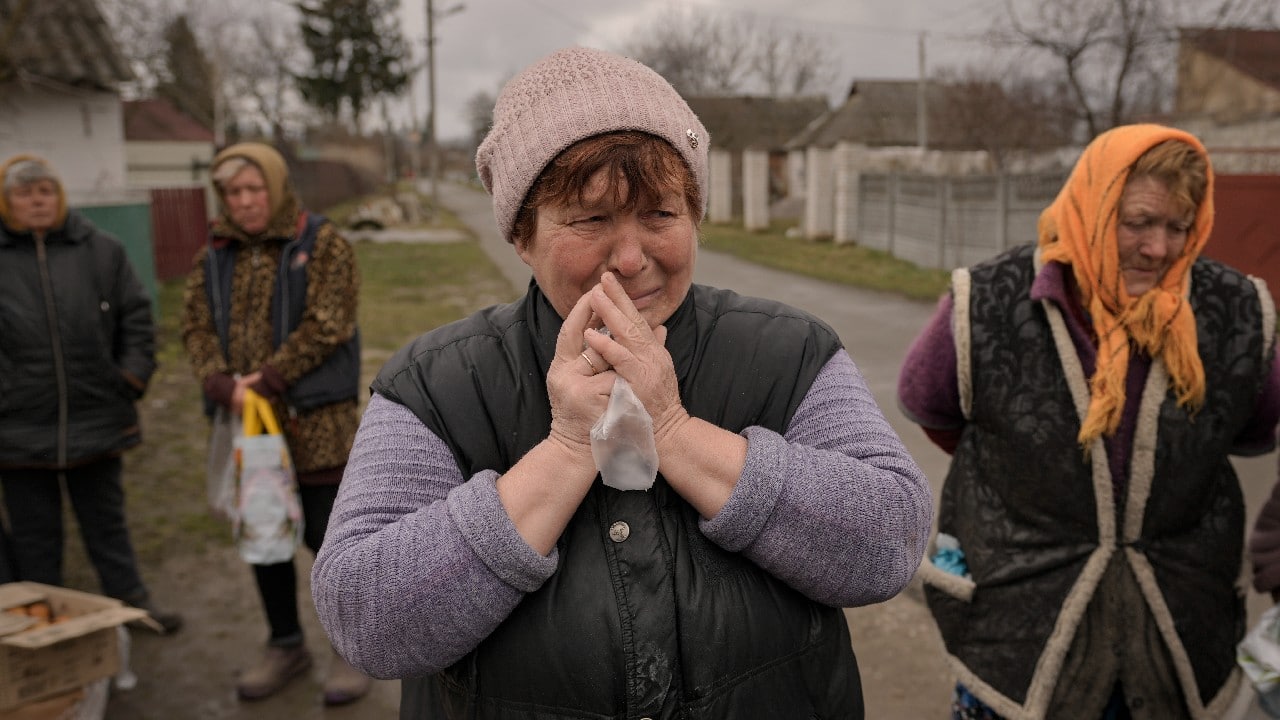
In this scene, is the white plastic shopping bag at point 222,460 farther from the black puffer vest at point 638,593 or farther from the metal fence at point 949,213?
the metal fence at point 949,213

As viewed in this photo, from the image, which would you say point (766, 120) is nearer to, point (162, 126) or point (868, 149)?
point (868, 149)

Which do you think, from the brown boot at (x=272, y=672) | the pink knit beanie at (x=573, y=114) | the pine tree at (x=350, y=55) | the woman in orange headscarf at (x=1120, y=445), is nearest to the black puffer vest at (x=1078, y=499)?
the woman in orange headscarf at (x=1120, y=445)

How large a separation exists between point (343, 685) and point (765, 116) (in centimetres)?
3763

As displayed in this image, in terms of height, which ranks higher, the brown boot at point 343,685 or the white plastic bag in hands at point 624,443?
the white plastic bag in hands at point 624,443

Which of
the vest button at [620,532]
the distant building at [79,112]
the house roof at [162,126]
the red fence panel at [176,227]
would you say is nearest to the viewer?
A: the vest button at [620,532]

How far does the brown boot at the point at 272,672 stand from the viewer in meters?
A: 3.64

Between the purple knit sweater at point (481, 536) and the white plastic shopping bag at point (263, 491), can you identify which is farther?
the white plastic shopping bag at point (263, 491)

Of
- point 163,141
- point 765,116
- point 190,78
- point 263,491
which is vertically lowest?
point 263,491

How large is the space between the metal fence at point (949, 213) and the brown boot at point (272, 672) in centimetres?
1154

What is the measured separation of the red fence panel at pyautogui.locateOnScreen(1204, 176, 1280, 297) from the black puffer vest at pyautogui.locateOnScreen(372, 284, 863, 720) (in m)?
10.2

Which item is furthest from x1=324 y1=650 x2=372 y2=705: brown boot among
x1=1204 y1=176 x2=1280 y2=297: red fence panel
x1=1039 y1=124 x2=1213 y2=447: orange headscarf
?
x1=1204 y1=176 x2=1280 y2=297: red fence panel

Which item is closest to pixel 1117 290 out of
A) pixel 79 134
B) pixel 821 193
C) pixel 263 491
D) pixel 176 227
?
pixel 263 491

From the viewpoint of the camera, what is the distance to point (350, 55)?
4984 centimetres

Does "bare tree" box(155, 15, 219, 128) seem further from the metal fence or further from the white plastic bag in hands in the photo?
the white plastic bag in hands
